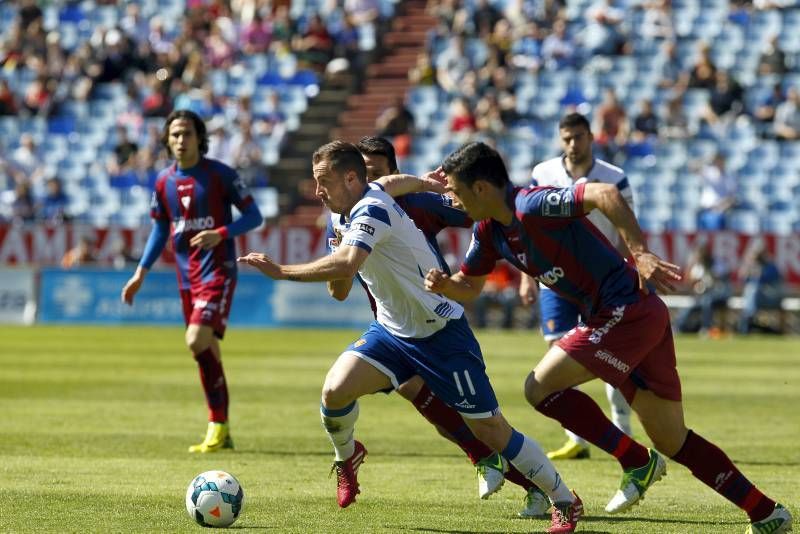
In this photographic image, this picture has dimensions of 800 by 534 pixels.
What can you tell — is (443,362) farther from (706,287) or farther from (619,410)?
(706,287)

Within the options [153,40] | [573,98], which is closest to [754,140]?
[573,98]

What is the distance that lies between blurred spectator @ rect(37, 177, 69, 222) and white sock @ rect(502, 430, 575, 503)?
2635cm

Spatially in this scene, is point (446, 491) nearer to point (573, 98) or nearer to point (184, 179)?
point (184, 179)

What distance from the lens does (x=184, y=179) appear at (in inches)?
493

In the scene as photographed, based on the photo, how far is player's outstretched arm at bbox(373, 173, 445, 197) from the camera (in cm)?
880

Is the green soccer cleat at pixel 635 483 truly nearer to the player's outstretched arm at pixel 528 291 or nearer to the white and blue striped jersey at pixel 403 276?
the white and blue striped jersey at pixel 403 276

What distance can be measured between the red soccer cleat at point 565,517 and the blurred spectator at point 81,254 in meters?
23.8

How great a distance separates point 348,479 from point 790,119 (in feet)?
78.4

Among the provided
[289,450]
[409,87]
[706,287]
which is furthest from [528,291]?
[409,87]

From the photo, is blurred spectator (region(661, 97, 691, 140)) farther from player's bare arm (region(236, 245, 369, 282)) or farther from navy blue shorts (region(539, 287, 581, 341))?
player's bare arm (region(236, 245, 369, 282))

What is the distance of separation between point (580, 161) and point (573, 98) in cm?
2150

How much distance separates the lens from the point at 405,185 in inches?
348

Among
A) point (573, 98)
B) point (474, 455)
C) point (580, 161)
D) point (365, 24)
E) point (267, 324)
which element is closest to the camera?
point (474, 455)

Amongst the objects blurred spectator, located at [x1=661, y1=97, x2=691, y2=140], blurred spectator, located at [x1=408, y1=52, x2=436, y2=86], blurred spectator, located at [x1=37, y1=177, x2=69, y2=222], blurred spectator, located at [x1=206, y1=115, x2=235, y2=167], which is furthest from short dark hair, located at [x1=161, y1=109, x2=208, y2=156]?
blurred spectator, located at [x1=408, y1=52, x2=436, y2=86]
